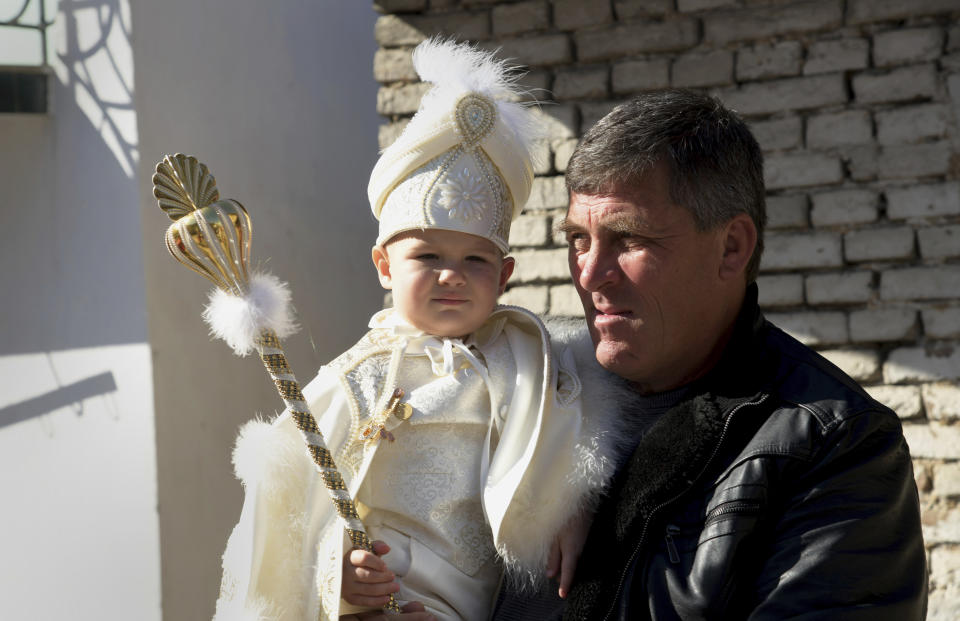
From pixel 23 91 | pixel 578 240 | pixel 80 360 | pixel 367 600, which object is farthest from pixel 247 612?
pixel 23 91

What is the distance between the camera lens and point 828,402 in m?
2.07

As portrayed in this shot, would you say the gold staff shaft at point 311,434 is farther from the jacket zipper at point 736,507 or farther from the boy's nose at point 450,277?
the jacket zipper at point 736,507

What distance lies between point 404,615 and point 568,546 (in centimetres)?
38

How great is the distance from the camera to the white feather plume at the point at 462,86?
2.52m

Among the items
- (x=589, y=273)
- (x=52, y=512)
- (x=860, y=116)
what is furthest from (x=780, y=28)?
(x=52, y=512)

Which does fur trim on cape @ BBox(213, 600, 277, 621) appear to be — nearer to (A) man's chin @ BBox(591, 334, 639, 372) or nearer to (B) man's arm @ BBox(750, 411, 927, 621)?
(A) man's chin @ BBox(591, 334, 639, 372)

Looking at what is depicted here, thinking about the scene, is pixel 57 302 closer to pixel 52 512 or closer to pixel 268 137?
pixel 52 512

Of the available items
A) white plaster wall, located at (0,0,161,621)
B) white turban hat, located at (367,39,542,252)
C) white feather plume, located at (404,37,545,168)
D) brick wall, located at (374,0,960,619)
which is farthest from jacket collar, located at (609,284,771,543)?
white plaster wall, located at (0,0,161,621)

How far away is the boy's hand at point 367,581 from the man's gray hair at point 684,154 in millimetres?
938

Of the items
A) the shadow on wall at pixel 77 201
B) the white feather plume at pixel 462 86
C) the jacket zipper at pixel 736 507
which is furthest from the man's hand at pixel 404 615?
the shadow on wall at pixel 77 201

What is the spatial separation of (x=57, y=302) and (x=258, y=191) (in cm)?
112

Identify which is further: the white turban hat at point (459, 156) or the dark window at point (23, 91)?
the dark window at point (23, 91)

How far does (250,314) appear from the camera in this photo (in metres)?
2.17

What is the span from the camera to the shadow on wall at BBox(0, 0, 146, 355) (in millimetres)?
4152
